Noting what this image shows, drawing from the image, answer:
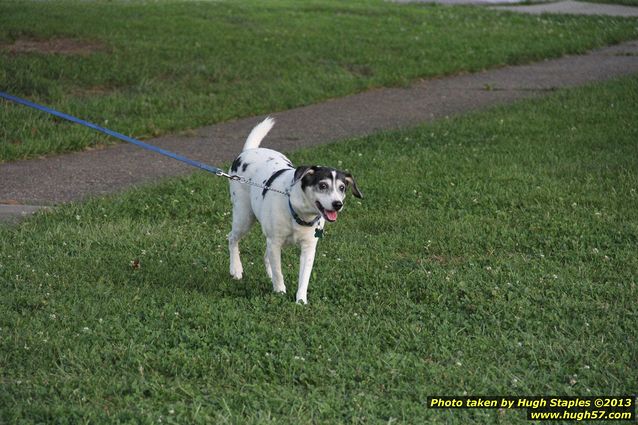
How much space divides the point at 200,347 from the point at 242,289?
3.67ft

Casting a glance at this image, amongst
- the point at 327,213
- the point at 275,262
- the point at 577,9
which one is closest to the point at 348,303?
the point at 275,262

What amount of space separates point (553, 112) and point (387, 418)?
7.84 meters

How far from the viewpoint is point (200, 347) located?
5488mm

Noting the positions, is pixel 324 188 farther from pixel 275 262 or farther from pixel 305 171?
pixel 275 262

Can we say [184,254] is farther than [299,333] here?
Yes

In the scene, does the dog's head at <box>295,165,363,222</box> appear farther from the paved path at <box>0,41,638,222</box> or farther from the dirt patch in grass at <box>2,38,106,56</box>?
the dirt patch in grass at <box>2,38,106,56</box>

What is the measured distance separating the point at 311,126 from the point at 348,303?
5.54m

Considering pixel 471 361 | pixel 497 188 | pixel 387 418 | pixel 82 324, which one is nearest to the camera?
pixel 387 418

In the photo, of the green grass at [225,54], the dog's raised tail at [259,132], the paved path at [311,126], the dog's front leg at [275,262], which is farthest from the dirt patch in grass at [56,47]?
the dog's front leg at [275,262]

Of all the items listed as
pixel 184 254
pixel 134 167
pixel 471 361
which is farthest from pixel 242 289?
pixel 134 167

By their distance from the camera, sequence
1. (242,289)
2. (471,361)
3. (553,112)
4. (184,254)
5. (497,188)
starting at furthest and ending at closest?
(553,112), (497,188), (184,254), (242,289), (471,361)

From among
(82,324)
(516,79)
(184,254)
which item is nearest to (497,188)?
(184,254)

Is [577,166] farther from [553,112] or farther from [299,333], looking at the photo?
[299,333]

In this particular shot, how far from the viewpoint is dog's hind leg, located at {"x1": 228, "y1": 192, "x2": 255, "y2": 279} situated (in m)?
6.77
